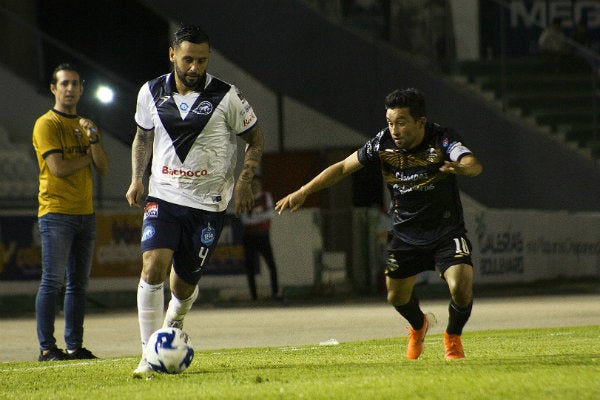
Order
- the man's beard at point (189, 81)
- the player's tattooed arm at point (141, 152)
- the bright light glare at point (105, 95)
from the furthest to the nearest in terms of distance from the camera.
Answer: the bright light glare at point (105, 95) → the player's tattooed arm at point (141, 152) → the man's beard at point (189, 81)

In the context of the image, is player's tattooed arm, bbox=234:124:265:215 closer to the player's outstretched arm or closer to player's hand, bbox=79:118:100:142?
the player's outstretched arm

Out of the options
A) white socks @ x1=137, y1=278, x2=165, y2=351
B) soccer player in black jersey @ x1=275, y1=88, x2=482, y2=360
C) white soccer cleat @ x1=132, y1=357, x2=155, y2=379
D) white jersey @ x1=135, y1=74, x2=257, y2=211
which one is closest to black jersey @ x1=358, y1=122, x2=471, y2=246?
soccer player in black jersey @ x1=275, y1=88, x2=482, y2=360

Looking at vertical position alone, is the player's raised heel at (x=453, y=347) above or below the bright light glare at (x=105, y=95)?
below

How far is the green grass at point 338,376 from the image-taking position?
631 centimetres

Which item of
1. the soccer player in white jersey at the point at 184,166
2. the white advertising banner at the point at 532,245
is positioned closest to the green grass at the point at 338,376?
the soccer player in white jersey at the point at 184,166

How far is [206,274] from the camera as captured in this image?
61.6ft

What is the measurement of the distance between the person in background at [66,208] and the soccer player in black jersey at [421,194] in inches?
94.4

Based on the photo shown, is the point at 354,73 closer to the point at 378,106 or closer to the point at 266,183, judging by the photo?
the point at 378,106

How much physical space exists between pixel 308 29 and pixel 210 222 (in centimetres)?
1404

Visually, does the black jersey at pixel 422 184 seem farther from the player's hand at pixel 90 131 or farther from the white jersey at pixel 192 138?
the player's hand at pixel 90 131

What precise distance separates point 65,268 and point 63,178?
759 millimetres

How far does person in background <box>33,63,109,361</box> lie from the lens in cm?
969

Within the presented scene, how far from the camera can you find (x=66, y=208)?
9.72 m

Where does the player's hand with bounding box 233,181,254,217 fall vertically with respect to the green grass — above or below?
above
